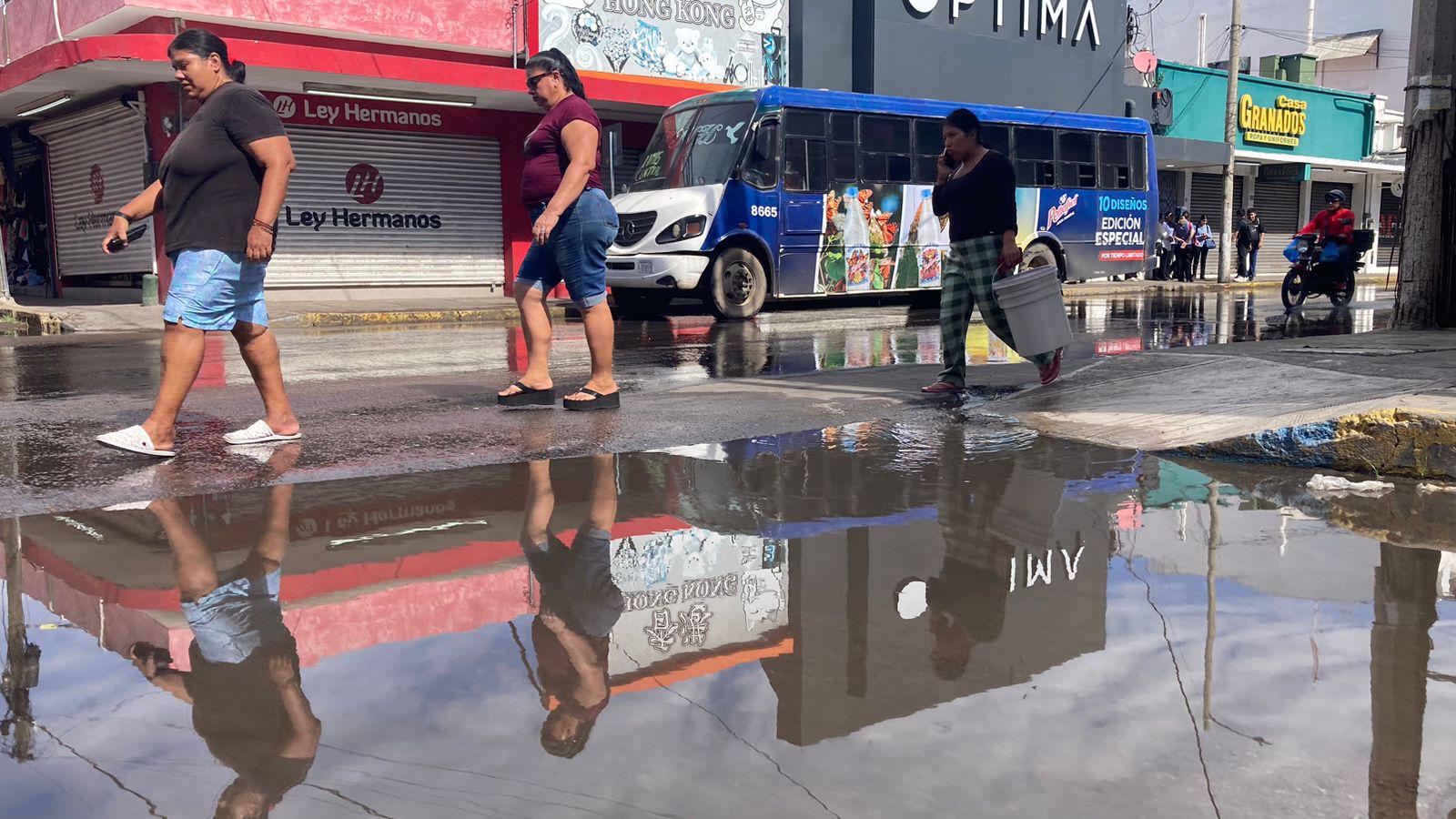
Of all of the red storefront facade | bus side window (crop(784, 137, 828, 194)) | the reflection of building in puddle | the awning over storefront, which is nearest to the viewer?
the reflection of building in puddle

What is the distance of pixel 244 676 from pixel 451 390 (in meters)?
5.03

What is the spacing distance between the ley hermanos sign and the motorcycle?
11020mm

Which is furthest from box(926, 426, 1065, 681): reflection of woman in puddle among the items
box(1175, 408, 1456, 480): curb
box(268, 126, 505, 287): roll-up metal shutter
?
box(268, 126, 505, 287): roll-up metal shutter

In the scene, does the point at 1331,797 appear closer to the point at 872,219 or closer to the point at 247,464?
the point at 247,464

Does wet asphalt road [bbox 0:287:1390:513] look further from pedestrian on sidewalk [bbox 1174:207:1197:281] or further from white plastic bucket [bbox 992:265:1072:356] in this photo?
pedestrian on sidewalk [bbox 1174:207:1197:281]

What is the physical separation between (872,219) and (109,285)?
13197 mm

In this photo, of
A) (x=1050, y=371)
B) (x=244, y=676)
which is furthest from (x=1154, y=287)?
(x=244, y=676)

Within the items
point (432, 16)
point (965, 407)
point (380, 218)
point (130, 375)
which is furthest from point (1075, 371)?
point (380, 218)

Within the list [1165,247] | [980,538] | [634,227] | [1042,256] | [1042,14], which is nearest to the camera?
[980,538]

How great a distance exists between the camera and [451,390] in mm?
7500

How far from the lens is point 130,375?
27.7 feet

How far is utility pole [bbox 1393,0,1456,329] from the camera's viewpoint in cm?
955

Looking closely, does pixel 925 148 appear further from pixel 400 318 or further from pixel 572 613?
pixel 572 613

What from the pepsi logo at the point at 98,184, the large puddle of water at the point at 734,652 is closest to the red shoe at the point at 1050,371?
the large puddle of water at the point at 734,652
